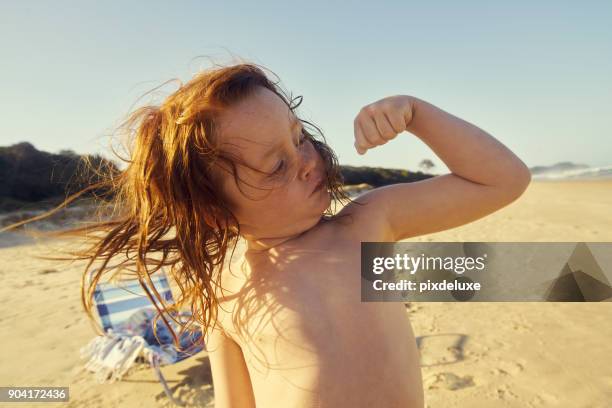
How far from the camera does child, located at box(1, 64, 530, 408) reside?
147 centimetres

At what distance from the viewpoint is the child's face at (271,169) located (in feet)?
4.81

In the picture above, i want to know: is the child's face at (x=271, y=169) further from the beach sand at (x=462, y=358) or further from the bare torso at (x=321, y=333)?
the beach sand at (x=462, y=358)

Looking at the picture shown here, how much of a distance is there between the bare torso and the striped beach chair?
6.80ft

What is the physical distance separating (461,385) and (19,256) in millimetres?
10910

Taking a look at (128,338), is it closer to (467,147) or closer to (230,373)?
(230,373)

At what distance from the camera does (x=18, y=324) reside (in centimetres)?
552

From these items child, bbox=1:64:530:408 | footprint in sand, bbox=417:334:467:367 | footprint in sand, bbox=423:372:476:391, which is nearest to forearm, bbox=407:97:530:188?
child, bbox=1:64:530:408

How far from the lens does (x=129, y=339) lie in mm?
4066

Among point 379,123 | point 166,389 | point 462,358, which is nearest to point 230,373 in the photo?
point 379,123

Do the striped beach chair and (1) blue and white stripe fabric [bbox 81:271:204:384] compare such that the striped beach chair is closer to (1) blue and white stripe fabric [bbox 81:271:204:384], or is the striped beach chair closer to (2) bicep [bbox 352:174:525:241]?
(1) blue and white stripe fabric [bbox 81:271:204:384]

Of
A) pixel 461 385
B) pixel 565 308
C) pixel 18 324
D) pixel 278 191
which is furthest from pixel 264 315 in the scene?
pixel 18 324

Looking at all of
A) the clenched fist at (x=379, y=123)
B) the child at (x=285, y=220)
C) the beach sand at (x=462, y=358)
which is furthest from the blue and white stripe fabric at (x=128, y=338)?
the clenched fist at (x=379, y=123)

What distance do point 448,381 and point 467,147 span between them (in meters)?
2.39

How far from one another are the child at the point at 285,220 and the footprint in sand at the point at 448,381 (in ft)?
6.39
